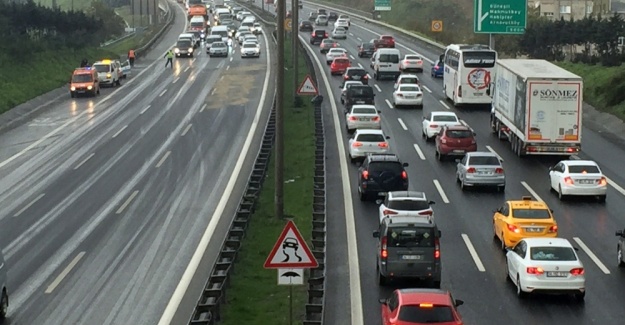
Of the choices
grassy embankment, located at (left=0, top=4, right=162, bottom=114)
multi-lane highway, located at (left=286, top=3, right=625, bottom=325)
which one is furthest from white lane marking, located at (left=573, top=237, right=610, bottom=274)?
grassy embankment, located at (left=0, top=4, right=162, bottom=114)

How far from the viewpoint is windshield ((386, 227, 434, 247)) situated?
25531mm

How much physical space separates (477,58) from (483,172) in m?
22.7

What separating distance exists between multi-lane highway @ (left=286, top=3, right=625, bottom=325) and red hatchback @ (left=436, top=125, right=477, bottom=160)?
0.52m

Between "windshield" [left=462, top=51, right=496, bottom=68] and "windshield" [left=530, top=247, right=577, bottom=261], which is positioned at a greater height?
"windshield" [left=462, top=51, right=496, bottom=68]

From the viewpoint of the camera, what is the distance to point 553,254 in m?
25.0

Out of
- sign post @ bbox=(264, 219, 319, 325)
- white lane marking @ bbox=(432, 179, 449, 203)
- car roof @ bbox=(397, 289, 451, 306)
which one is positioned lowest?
white lane marking @ bbox=(432, 179, 449, 203)

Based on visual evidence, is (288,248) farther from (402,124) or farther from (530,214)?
(402,124)

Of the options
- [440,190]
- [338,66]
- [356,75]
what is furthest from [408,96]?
[440,190]

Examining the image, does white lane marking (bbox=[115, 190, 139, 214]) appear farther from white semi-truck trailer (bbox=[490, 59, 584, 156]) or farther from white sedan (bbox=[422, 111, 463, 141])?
white sedan (bbox=[422, 111, 463, 141])

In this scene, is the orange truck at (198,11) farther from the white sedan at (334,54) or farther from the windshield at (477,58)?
the windshield at (477,58)

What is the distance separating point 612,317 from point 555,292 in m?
1.44

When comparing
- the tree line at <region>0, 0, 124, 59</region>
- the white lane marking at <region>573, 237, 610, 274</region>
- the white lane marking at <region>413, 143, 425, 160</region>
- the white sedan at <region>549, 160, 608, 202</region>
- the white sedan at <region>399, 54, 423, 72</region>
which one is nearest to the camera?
the white lane marking at <region>573, 237, 610, 274</region>

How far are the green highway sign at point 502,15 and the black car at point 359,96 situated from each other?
899 cm

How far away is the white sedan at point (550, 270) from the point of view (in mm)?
24609
